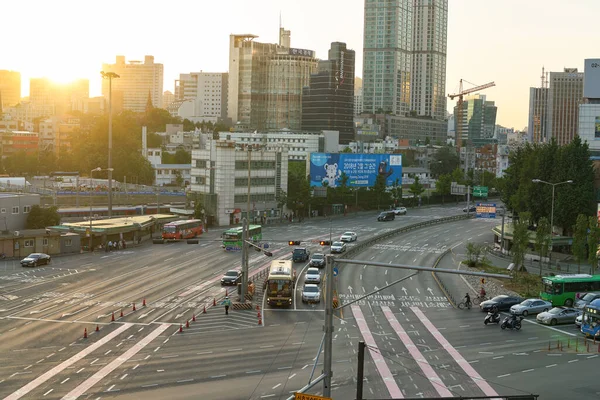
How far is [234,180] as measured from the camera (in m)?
107

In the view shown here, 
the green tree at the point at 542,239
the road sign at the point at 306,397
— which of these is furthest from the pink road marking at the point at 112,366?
the green tree at the point at 542,239

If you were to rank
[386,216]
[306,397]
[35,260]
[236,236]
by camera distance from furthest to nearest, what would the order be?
1. [386,216]
2. [236,236]
3. [35,260]
4. [306,397]

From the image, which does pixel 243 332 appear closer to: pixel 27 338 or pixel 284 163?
pixel 27 338

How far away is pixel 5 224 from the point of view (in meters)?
80.6

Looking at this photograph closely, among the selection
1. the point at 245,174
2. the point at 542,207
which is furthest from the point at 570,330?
the point at 245,174

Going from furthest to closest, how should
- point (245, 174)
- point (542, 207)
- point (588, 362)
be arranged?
point (245, 174) < point (542, 207) < point (588, 362)

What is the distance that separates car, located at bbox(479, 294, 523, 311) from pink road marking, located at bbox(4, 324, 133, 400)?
23.9 meters

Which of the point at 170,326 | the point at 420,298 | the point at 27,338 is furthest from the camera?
the point at 420,298

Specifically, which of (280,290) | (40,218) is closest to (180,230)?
(40,218)

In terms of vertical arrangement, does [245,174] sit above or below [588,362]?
above

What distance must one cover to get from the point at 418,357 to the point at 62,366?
1767cm

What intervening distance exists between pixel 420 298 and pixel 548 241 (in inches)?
769

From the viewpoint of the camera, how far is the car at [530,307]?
5038cm

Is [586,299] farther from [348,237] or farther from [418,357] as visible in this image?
[348,237]
